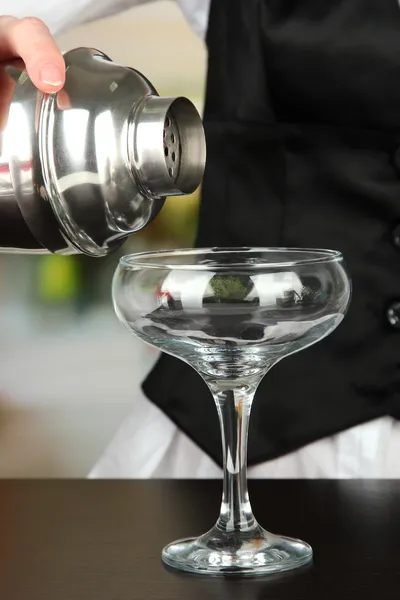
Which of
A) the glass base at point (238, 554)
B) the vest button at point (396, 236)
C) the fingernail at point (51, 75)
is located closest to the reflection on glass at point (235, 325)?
the glass base at point (238, 554)

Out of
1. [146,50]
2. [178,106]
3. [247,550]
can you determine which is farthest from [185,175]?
[146,50]

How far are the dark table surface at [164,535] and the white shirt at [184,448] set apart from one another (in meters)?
0.17

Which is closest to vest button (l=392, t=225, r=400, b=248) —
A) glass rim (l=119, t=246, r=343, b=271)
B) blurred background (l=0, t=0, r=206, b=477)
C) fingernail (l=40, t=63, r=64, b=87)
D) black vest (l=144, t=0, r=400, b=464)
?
black vest (l=144, t=0, r=400, b=464)

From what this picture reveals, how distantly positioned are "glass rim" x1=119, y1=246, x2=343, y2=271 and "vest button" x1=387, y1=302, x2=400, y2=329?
0.31 meters

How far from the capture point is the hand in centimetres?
52

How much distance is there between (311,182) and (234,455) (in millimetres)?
419

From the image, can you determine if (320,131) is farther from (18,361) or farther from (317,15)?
(18,361)

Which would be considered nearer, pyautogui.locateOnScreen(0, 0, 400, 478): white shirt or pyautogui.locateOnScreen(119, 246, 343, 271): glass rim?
pyautogui.locateOnScreen(119, 246, 343, 271): glass rim

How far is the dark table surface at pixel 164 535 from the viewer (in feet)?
1.58

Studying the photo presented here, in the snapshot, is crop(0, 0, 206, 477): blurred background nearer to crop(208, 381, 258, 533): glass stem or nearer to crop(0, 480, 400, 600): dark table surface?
crop(0, 480, 400, 600): dark table surface

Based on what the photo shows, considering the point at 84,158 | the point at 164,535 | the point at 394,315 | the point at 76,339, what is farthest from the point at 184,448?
the point at 76,339

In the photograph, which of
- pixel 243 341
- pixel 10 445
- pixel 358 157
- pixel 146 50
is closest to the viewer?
pixel 243 341

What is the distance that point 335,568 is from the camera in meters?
0.51

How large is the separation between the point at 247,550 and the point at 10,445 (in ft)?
4.58
